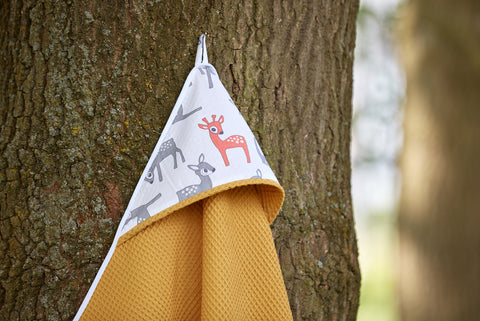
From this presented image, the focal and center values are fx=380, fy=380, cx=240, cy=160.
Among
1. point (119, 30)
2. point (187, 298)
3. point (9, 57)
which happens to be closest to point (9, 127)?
point (9, 57)

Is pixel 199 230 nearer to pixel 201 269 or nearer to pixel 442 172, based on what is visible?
pixel 201 269

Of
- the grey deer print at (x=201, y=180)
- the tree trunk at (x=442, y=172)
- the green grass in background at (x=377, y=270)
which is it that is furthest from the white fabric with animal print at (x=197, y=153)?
the green grass in background at (x=377, y=270)

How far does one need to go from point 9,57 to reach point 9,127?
163 millimetres

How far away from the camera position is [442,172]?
2.26 m

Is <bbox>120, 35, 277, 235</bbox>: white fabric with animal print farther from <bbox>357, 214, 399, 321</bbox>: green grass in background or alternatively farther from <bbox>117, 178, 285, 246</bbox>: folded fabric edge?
<bbox>357, 214, 399, 321</bbox>: green grass in background

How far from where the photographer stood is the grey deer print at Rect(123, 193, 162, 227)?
76 cm

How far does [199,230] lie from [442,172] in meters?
1.94

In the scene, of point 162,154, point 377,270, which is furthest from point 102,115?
point 377,270

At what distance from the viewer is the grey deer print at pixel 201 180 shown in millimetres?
733

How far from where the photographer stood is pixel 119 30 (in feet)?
2.71

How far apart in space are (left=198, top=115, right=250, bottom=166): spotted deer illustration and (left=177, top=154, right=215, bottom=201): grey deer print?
0.13ft

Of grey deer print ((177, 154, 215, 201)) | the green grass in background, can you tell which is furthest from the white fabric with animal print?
the green grass in background

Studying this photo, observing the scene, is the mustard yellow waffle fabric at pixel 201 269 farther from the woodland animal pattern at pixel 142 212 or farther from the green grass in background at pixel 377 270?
the green grass in background at pixel 377 270

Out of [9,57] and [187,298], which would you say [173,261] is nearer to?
[187,298]
